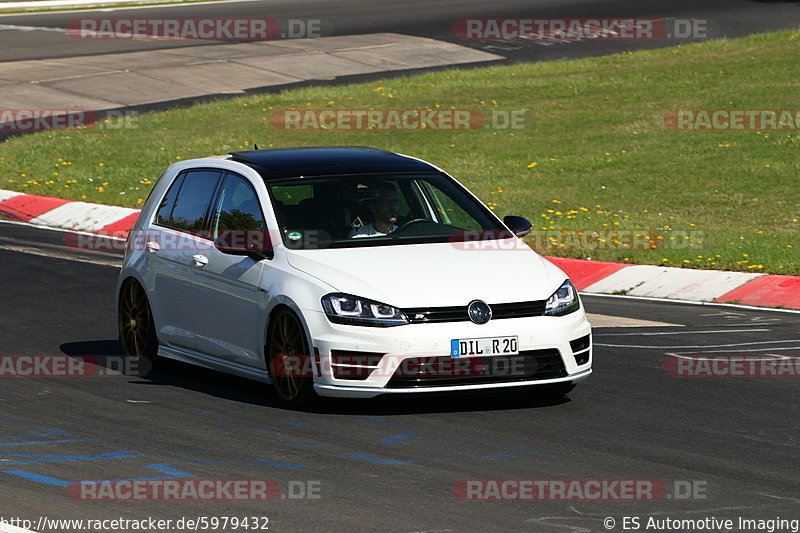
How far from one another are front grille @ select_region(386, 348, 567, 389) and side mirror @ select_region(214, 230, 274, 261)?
4.43ft

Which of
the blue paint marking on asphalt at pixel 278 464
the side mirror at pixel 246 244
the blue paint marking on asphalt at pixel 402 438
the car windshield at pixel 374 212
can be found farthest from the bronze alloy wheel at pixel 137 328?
the blue paint marking on asphalt at pixel 278 464

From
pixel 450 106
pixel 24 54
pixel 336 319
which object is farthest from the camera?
pixel 24 54

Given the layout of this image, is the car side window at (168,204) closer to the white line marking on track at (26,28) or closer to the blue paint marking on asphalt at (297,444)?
the blue paint marking on asphalt at (297,444)

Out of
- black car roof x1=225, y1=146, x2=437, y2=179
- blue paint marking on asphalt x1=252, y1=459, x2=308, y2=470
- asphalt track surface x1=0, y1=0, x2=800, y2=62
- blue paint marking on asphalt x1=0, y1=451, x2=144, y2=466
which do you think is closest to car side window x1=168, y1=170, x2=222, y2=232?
black car roof x1=225, y1=146, x2=437, y2=179

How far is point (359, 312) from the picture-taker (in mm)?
8977

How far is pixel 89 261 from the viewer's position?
652 inches

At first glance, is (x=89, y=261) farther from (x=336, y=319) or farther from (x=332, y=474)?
(x=332, y=474)

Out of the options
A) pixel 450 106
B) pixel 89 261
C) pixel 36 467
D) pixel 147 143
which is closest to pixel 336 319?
pixel 36 467

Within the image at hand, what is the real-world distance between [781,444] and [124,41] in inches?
1244

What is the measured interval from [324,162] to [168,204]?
142cm

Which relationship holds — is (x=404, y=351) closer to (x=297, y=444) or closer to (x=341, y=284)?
(x=341, y=284)

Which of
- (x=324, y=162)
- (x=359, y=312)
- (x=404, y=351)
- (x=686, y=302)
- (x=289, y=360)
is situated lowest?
(x=686, y=302)

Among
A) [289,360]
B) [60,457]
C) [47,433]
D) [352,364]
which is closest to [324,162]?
[289,360]

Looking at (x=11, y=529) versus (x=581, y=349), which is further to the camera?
(x=581, y=349)
